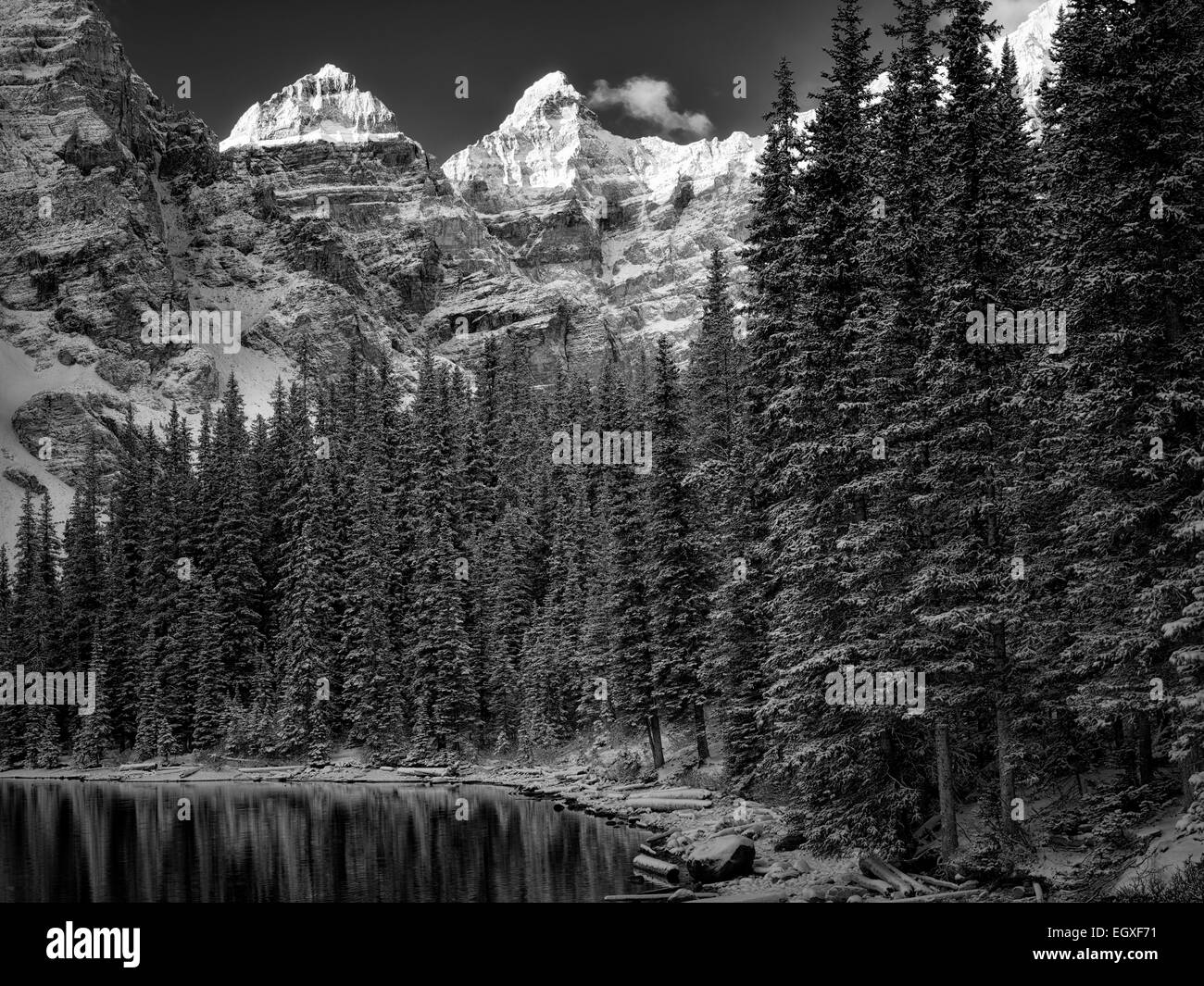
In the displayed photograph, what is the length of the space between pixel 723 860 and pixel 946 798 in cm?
578

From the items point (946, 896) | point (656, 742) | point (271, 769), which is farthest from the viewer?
point (271, 769)

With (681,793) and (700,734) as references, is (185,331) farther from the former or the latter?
(681,793)

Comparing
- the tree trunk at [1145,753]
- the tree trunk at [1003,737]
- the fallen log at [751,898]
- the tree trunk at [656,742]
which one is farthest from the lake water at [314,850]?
the tree trunk at [1145,753]

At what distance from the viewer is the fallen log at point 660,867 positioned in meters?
25.0

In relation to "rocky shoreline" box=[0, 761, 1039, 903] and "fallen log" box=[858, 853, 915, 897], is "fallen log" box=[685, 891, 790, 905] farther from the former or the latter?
"fallen log" box=[858, 853, 915, 897]

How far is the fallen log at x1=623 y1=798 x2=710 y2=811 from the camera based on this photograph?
34356 millimetres

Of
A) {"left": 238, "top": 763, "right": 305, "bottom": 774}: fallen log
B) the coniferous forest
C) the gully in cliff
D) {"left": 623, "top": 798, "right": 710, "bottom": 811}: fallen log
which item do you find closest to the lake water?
{"left": 623, "top": 798, "right": 710, "bottom": 811}: fallen log

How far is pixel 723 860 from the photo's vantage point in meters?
23.6

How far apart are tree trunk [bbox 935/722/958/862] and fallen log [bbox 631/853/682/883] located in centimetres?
711

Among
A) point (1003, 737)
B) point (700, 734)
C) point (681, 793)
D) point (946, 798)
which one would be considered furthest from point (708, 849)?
point (700, 734)

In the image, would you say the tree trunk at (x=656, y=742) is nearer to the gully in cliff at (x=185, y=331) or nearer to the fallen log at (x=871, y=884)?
the fallen log at (x=871, y=884)

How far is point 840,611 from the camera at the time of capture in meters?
23.5

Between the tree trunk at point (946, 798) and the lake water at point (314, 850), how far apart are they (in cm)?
794

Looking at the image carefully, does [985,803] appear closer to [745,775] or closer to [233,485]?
[745,775]
